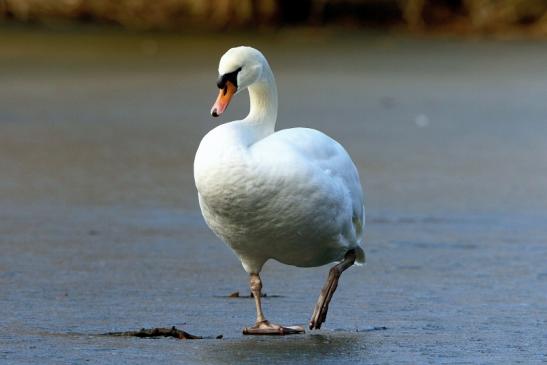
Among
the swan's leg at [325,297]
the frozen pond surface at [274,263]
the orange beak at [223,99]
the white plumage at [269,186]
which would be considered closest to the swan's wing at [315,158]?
the white plumage at [269,186]

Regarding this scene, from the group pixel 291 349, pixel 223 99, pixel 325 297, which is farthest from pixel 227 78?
pixel 291 349

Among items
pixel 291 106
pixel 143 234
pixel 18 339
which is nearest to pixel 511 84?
pixel 291 106

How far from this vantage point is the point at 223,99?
6.59 metres

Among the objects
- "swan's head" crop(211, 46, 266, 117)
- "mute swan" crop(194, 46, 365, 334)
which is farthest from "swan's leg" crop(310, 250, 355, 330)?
"swan's head" crop(211, 46, 266, 117)

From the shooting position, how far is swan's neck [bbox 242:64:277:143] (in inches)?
267

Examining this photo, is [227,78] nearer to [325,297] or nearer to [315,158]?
[315,158]

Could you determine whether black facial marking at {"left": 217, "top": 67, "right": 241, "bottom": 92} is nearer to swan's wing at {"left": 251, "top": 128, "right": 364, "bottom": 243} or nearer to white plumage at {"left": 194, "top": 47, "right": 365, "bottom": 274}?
white plumage at {"left": 194, "top": 47, "right": 365, "bottom": 274}

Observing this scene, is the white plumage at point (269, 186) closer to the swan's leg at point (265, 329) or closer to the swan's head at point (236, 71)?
the swan's head at point (236, 71)

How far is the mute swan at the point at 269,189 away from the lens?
6.14 meters

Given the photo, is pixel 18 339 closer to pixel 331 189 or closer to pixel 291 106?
pixel 331 189

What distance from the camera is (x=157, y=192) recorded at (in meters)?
11.2

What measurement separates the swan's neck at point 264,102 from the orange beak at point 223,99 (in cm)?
16

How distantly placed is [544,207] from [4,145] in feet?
17.5

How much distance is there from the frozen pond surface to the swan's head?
1.04 m
